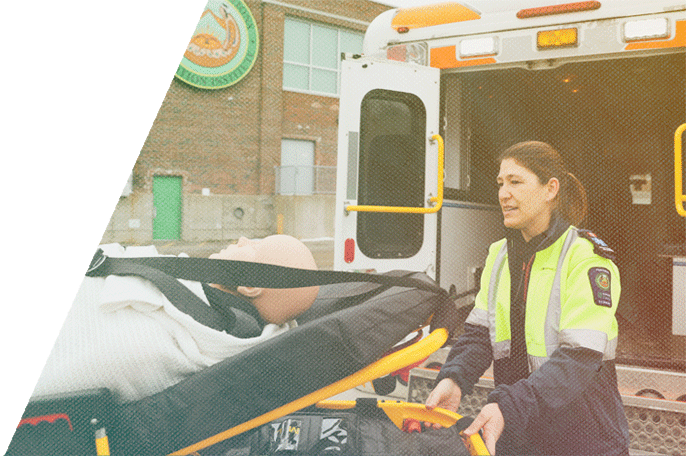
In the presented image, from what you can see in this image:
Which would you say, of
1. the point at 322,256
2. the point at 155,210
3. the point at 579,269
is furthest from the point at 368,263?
the point at 155,210

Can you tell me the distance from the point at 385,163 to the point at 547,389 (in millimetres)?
1889

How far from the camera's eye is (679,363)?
2617mm

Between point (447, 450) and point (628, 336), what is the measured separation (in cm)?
302

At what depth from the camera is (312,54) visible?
651 inches

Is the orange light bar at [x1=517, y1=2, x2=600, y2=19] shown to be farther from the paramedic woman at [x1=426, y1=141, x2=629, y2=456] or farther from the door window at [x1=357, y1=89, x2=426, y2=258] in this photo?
the paramedic woman at [x1=426, y1=141, x2=629, y2=456]

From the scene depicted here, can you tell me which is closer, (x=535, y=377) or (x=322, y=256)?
(x=535, y=377)

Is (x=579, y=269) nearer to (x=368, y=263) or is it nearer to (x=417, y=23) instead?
(x=368, y=263)

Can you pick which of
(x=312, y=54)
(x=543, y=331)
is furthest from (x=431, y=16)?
(x=312, y=54)

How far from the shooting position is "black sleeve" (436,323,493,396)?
1595mm

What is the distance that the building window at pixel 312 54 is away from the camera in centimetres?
1628

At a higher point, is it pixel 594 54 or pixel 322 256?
pixel 594 54

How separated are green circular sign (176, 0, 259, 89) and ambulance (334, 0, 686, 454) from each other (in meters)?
12.0

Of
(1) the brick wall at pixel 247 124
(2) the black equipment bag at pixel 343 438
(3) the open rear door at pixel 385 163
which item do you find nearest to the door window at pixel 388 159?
(3) the open rear door at pixel 385 163

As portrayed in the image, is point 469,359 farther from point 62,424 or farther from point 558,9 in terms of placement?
point 558,9
